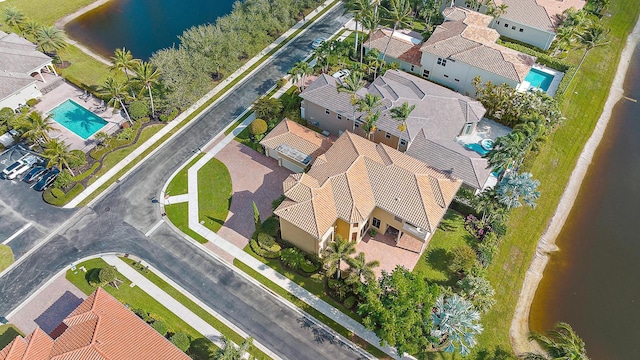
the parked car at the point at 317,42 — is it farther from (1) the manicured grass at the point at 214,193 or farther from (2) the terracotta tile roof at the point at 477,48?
(1) the manicured grass at the point at 214,193

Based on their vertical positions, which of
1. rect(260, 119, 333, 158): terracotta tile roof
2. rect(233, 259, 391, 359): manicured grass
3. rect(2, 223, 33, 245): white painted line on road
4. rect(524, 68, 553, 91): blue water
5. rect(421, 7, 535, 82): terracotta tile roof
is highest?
rect(421, 7, 535, 82): terracotta tile roof

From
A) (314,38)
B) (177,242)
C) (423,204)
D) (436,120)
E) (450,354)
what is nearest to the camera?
(450,354)

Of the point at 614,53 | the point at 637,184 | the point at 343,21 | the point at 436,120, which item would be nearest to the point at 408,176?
the point at 436,120

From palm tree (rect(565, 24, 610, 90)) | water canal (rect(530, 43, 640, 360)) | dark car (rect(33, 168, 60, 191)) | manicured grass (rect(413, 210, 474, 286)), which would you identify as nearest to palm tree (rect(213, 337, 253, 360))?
manicured grass (rect(413, 210, 474, 286))

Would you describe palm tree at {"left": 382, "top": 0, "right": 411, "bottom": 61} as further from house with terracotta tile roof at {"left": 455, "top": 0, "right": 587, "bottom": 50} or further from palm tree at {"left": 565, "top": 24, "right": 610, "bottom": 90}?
palm tree at {"left": 565, "top": 24, "right": 610, "bottom": 90}

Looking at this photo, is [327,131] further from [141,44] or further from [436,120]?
[141,44]

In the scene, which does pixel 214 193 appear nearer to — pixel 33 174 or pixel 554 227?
pixel 33 174

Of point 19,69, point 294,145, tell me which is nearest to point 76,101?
point 19,69

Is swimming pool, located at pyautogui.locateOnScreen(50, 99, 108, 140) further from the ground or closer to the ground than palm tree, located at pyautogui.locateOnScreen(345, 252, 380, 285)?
closer to the ground

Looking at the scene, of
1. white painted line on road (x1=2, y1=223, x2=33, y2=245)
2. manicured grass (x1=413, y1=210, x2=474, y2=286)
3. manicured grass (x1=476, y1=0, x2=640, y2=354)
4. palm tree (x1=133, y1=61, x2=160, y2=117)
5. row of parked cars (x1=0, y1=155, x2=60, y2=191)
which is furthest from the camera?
palm tree (x1=133, y1=61, x2=160, y2=117)
